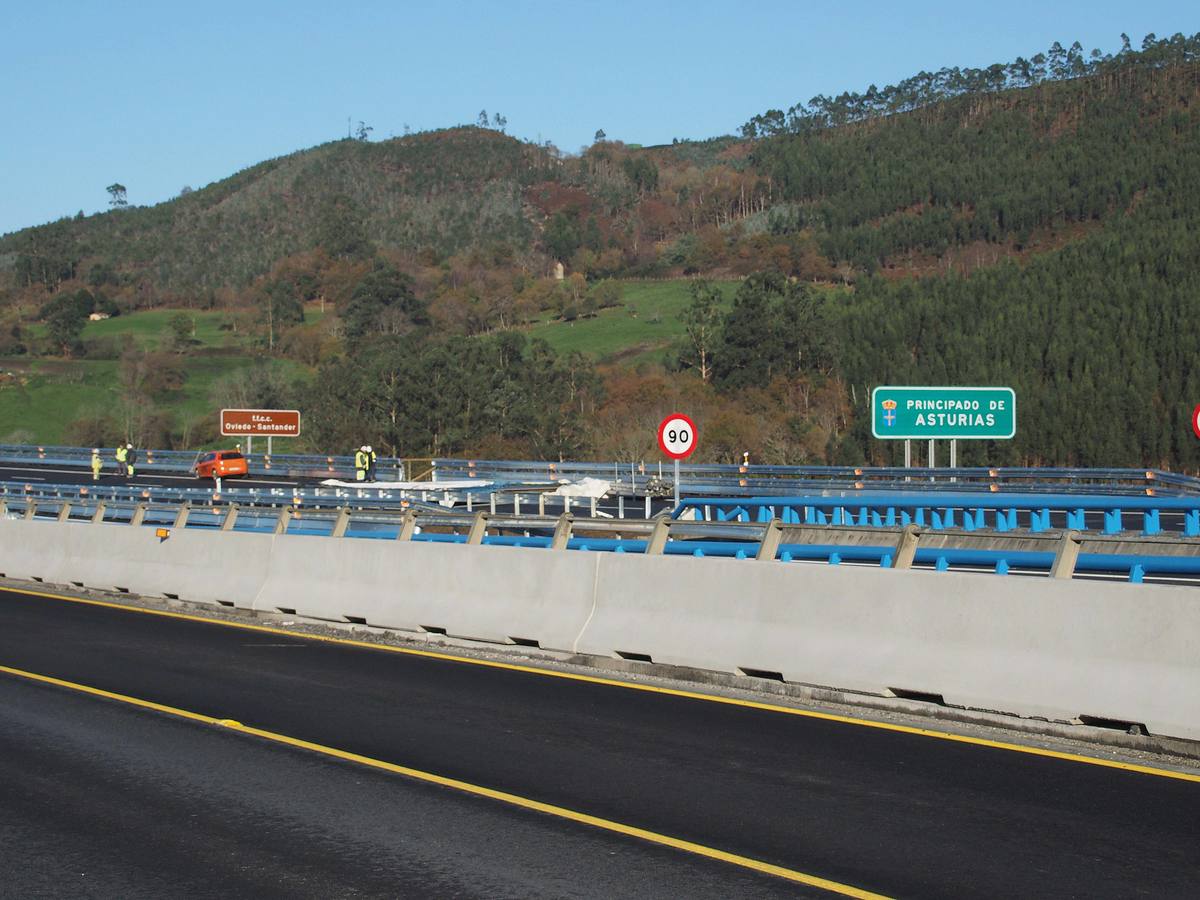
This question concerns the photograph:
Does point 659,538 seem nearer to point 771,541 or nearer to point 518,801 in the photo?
point 771,541

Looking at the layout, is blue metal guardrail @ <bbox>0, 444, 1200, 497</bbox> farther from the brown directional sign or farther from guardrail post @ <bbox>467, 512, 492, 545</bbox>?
guardrail post @ <bbox>467, 512, 492, 545</bbox>

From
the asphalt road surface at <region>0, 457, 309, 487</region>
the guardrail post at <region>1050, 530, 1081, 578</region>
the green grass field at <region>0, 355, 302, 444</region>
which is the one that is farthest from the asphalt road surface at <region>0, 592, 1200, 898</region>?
the green grass field at <region>0, 355, 302, 444</region>

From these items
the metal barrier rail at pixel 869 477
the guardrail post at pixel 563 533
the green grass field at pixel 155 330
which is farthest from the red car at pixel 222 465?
the green grass field at pixel 155 330

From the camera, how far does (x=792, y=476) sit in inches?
1762

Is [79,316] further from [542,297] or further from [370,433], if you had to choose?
[370,433]

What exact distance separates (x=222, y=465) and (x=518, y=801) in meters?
A: 57.9

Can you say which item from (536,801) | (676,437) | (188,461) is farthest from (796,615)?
(188,461)

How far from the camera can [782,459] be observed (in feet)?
237

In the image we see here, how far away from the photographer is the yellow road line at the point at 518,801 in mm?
6707

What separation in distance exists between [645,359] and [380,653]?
390 feet

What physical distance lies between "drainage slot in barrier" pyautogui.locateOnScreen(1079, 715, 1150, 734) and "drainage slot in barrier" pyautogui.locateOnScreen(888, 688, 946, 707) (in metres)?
1.17

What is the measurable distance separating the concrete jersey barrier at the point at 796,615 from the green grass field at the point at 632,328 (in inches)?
4413

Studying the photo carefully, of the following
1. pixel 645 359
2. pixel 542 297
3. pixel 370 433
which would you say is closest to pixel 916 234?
pixel 542 297

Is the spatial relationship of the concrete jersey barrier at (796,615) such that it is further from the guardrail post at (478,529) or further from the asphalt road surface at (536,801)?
the asphalt road surface at (536,801)
